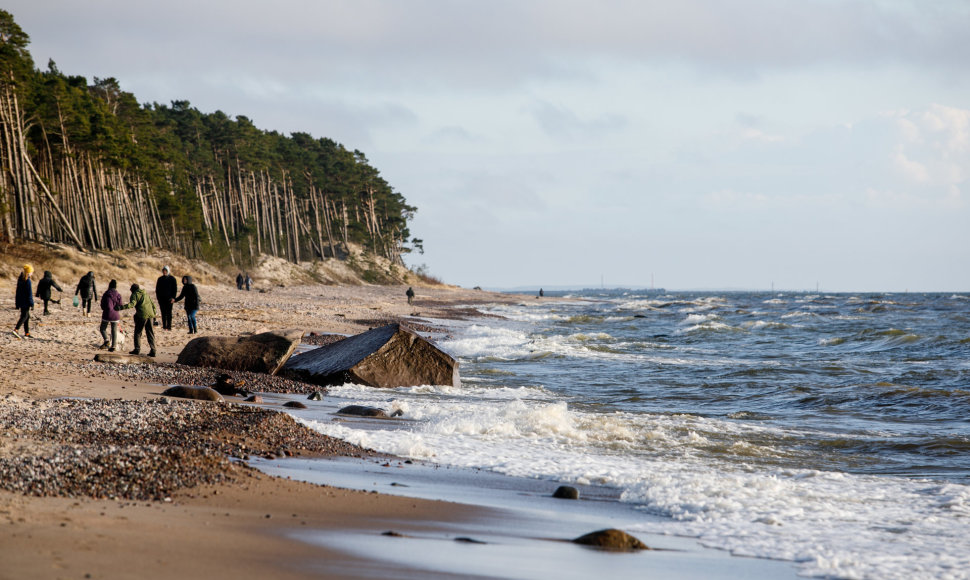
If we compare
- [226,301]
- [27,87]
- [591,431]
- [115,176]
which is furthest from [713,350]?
[115,176]

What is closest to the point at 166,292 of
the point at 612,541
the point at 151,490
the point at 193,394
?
the point at 193,394

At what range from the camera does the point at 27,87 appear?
4416 cm

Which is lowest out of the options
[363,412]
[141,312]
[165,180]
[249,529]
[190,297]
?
[363,412]

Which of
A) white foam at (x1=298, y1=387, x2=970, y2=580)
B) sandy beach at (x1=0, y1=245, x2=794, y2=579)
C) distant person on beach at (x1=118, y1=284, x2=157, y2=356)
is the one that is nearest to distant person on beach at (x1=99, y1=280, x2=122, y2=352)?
distant person on beach at (x1=118, y1=284, x2=157, y2=356)

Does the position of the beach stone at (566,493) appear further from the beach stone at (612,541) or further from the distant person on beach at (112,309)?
the distant person on beach at (112,309)

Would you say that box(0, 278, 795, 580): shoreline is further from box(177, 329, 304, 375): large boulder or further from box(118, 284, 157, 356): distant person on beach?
box(118, 284, 157, 356): distant person on beach

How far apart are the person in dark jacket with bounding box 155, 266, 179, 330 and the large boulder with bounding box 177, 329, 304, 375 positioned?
4.53 meters

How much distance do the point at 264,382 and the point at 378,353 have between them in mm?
2449

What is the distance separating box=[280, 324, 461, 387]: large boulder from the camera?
52.2 feet

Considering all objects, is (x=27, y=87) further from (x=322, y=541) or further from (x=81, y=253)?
(x=322, y=541)

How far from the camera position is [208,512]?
18.6 ft

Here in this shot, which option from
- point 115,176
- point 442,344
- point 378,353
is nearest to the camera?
point 378,353

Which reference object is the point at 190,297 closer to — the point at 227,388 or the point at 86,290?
the point at 86,290

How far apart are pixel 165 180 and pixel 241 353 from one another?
55.0m
